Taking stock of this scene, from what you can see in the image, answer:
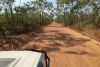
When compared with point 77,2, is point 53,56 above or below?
below

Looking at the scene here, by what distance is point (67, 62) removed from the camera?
10773mm

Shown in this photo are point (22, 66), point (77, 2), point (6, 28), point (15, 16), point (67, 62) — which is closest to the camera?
point (22, 66)

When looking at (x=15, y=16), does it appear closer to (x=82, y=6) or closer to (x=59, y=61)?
(x=82, y=6)

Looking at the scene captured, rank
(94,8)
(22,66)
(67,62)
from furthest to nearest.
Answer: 1. (94,8)
2. (67,62)
3. (22,66)

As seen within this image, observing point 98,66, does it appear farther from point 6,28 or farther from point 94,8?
point 94,8

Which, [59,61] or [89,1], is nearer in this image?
[59,61]

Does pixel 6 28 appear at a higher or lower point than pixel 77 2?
lower

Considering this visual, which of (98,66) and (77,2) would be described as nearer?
(98,66)

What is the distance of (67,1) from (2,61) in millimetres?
46604

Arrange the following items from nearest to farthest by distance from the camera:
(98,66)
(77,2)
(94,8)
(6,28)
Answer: (98,66)
(6,28)
(94,8)
(77,2)

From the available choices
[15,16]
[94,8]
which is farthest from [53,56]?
[94,8]

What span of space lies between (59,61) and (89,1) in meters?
29.8

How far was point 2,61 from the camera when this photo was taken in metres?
2.59

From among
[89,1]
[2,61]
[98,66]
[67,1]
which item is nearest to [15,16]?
[89,1]
